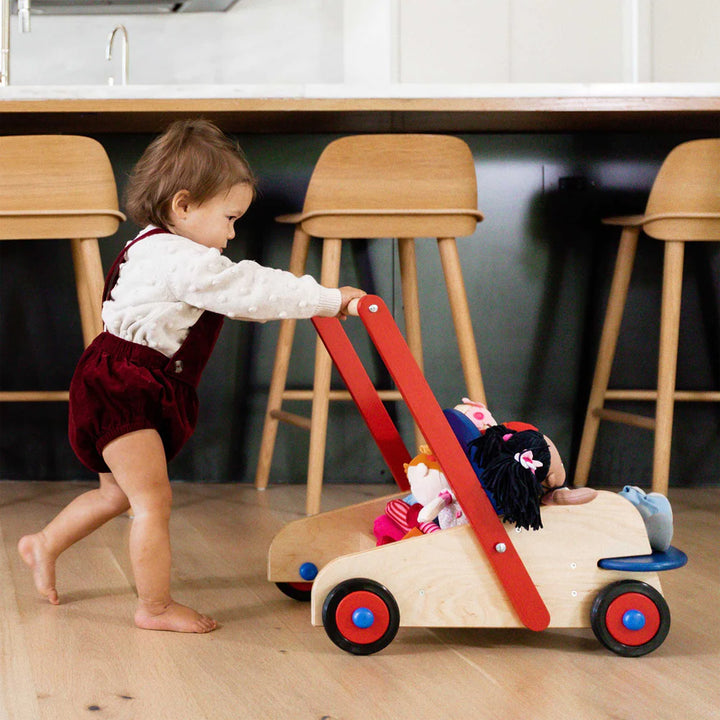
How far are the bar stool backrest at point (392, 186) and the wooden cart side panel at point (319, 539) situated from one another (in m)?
0.61

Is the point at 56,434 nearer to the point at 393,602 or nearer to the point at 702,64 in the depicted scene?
the point at 393,602

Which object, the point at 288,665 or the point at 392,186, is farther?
the point at 392,186

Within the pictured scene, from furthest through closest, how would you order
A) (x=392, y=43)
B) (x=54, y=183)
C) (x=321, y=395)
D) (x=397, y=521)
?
(x=392, y=43) → (x=321, y=395) → (x=54, y=183) → (x=397, y=521)

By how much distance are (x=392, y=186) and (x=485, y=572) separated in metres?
0.86

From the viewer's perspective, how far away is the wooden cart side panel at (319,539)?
125 centimetres

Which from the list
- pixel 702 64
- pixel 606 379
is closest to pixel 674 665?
pixel 606 379

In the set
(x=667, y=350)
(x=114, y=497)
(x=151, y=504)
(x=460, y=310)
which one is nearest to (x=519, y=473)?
(x=151, y=504)

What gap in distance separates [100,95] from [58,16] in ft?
5.30

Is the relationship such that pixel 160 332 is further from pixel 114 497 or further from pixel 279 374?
pixel 279 374

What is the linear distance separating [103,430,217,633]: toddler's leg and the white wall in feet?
7.56

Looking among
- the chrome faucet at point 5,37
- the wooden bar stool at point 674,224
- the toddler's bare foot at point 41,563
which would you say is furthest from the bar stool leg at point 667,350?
the chrome faucet at point 5,37

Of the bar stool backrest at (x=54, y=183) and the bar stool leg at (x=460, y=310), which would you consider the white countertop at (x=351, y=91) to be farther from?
the bar stool leg at (x=460, y=310)

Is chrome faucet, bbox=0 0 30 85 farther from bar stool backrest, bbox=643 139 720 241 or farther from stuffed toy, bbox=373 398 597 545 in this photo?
stuffed toy, bbox=373 398 597 545

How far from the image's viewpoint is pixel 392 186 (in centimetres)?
173
